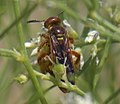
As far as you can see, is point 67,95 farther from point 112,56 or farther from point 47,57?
point 112,56

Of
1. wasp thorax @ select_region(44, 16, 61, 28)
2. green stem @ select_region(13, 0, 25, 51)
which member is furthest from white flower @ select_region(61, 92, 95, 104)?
wasp thorax @ select_region(44, 16, 61, 28)

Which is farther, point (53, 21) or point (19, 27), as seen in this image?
point (53, 21)

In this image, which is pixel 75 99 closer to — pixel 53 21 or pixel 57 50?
pixel 57 50

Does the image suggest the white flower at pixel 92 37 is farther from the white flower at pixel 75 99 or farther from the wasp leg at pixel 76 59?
the white flower at pixel 75 99

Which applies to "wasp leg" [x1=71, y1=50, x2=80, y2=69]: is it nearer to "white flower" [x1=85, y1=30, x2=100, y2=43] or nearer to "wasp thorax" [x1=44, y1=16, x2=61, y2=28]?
"white flower" [x1=85, y1=30, x2=100, y2=43]

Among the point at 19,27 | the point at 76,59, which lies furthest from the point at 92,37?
the point at 19,27

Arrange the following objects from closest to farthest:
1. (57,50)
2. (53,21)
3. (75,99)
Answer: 1. (75,99)
2. (57,50)
3. (53,21)

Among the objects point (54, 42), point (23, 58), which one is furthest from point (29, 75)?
point (54, 42)

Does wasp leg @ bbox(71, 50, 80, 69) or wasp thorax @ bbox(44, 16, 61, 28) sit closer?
wasp leg @ bbox(71, 50, 80, 69)

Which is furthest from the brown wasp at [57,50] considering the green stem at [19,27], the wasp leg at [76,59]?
the green stem at [19,27]
